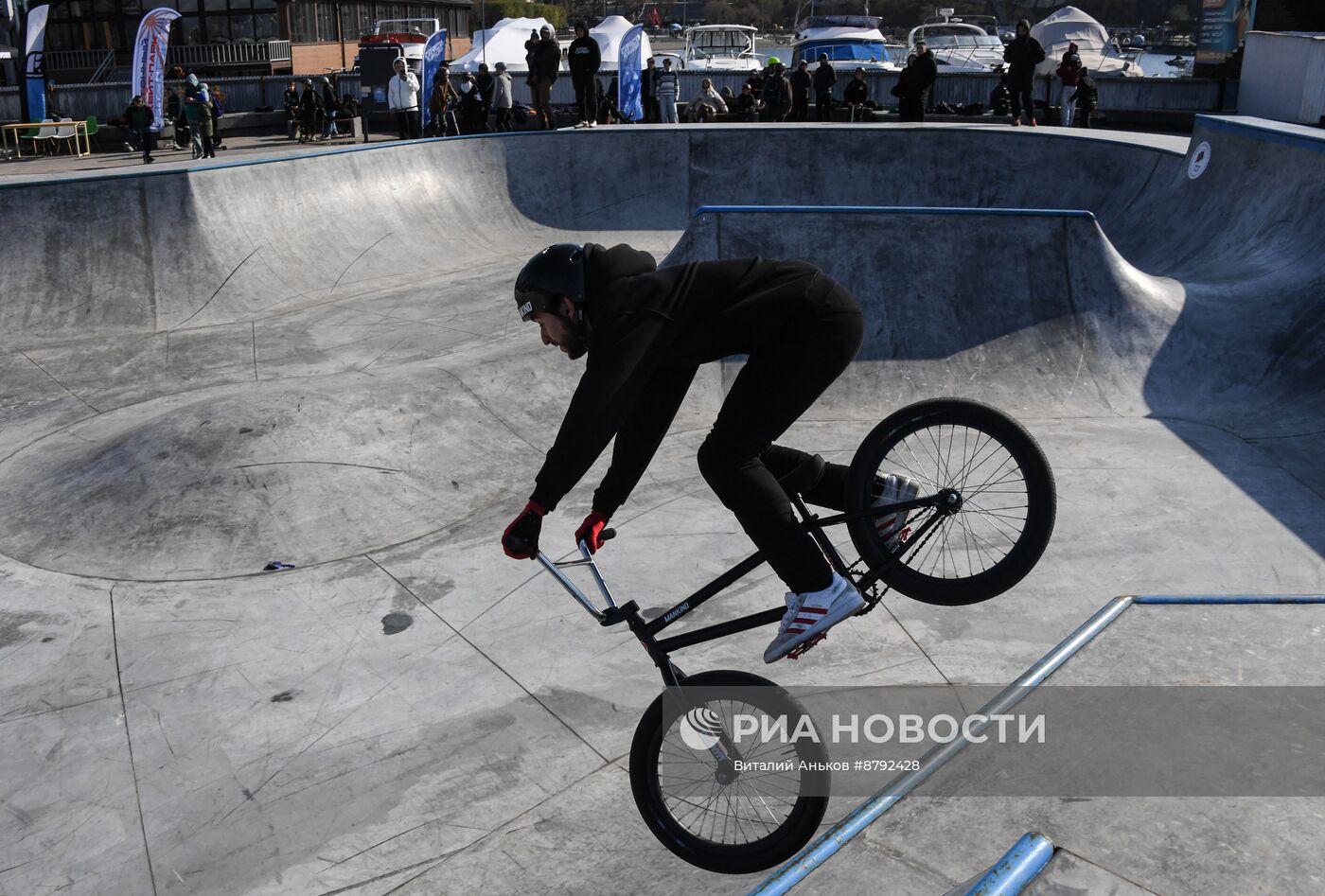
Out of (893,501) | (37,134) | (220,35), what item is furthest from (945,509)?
(220,35)

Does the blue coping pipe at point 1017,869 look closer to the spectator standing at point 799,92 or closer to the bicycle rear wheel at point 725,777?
the bicycle rear wheel at point 725,777

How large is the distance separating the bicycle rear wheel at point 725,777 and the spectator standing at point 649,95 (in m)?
20.3

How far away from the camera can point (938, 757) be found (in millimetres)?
3336

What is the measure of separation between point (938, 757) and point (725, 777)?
768 mm

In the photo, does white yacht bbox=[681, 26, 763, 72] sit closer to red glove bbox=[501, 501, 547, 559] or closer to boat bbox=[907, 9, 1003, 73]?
boat bbox=[907, 9, 1003, 73]

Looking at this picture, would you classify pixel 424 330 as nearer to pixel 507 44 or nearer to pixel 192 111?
pixel 192 111

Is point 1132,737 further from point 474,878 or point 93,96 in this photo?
point 93,96

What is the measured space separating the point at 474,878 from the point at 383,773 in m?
0.87

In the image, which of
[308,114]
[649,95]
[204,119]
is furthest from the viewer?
[308,114]

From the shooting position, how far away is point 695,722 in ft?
12.3

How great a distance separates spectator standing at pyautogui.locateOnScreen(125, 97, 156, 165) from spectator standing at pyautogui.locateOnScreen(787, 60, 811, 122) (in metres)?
12.5

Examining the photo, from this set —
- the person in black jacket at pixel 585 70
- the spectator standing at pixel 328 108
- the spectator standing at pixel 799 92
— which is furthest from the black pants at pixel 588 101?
the spectator standing at pixel 328 108

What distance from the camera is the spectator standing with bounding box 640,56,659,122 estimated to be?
73.9 feet

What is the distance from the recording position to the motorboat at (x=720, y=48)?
1260 inches
